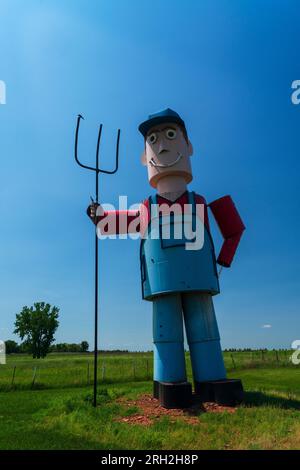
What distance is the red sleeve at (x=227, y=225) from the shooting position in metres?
8.69

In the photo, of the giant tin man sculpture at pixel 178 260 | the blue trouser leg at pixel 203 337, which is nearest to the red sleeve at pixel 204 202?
the giant tin man sculpture at pixel 178 260

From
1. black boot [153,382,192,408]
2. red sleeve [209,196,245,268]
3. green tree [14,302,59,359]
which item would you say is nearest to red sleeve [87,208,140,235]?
red sleeve [209,196,245,268]

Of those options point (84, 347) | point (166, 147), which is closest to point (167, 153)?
point (166, 147)

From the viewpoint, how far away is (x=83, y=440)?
18.3 feet

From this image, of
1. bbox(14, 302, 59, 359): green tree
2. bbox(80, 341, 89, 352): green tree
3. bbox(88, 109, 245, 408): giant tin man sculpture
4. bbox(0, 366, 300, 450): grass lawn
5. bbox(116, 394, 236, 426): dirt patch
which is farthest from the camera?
bbox(80, 341, 89, 352): green tree

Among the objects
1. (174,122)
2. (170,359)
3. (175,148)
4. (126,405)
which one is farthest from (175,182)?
(126,405)

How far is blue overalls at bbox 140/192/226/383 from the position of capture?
7.81 meters

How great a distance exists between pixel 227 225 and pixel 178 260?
171cm

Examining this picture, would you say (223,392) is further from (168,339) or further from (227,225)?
(227,225)

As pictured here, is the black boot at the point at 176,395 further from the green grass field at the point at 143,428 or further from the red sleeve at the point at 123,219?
the red sleeve at the point at 123,219

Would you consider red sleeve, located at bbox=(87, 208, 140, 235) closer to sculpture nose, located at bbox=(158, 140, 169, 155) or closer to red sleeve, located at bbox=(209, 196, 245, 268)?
sculpture nose, located at bbox=(158, 140, 169, 155)

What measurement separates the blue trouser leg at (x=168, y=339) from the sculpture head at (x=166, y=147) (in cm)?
283

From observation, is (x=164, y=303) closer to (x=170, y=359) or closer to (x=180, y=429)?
(x=170, y=359)

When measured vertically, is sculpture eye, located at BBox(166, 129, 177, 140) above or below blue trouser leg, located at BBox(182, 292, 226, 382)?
above
